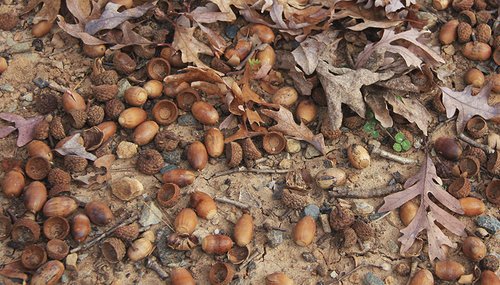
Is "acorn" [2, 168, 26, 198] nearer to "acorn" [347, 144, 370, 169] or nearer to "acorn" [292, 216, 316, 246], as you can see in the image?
"acorn" [292, 216, 316, 246]

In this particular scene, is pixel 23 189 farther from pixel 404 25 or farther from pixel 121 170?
pixel 404 25

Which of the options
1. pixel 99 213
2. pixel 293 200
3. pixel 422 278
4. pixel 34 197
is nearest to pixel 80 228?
pixel 99 213

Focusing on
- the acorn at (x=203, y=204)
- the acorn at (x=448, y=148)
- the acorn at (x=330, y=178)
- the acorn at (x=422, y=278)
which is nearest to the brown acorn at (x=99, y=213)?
the acorn at (x=203, y=204)

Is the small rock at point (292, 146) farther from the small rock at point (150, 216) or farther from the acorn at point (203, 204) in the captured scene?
the small rock at point (150, 216)

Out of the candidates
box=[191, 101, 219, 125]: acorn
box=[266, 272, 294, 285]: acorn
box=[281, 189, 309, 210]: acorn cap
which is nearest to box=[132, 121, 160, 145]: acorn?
box=[191, 101, 219, 125]: acorn

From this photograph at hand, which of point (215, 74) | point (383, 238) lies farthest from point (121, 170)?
point (383, 238)

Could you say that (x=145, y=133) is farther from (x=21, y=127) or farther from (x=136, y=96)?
(x=21, y=127)

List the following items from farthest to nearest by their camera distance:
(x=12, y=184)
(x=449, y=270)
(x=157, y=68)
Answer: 1. (x=157, y=68)
2. (x=12, y=184)
3. (x=449, y=270)
